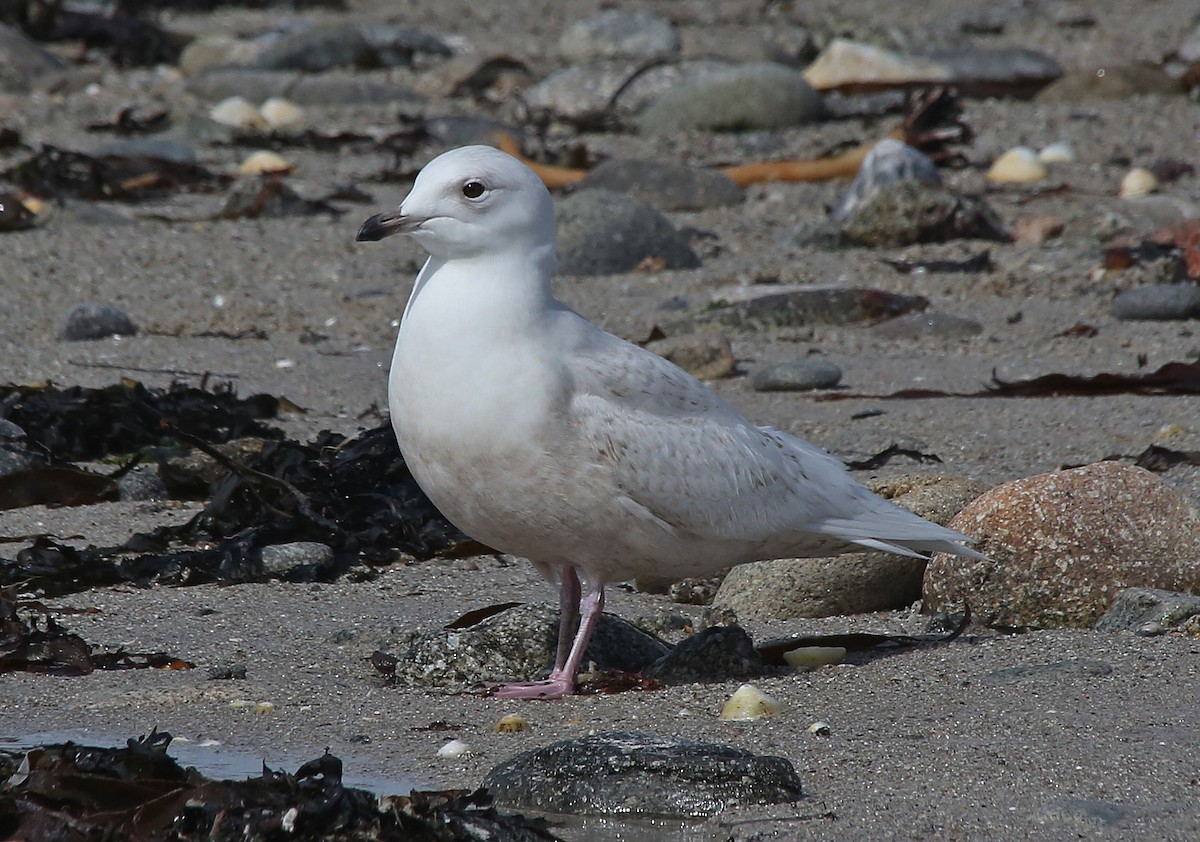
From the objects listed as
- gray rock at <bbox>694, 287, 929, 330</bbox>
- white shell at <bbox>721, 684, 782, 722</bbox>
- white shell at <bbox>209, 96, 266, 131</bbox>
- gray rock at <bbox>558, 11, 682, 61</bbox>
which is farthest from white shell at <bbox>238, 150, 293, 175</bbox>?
white shell at <bbox>721, 684, 782, 722</bbox>

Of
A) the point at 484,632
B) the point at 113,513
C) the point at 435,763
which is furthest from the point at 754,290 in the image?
the point at 435,763

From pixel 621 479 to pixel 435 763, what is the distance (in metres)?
0.91

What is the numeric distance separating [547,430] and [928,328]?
15.0ft

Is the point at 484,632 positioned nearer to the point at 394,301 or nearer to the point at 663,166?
the point at 394,301

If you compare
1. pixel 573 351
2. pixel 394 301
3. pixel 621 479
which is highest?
pixel 573 351

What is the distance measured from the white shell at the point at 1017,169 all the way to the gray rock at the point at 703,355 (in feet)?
14.4

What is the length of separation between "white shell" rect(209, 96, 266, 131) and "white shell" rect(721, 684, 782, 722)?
31.3ft

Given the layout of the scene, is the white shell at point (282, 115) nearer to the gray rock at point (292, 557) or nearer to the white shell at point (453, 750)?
the gray rock at point (292, 557)

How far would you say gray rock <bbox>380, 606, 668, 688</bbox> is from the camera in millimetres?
4395

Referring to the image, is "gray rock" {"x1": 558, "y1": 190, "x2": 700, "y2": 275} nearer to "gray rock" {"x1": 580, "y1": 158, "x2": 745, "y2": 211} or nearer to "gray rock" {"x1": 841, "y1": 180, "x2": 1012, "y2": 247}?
"gray rock" {"x1": 841, "y1": 180, "x2": 1012, "y2": 247}

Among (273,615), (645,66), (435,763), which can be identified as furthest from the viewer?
(645,66)

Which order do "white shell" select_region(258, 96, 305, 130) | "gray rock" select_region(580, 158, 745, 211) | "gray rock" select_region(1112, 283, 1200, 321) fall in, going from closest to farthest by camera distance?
"gray rock" select_region(1112, 283, 1200, 321)
"gray rock" select_region(580, 158, 745, 211)
"white shell" select_region(258, 96, 305, 130)

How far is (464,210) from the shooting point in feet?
13.9

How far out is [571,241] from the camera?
30.9 ft
